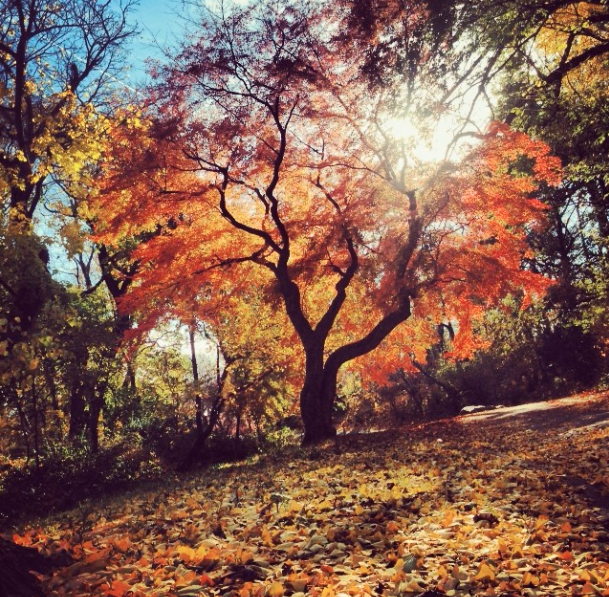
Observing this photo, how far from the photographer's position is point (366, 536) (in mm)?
3389

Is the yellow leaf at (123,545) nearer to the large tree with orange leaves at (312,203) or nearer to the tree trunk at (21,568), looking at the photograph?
the tree trunk at (21,568)

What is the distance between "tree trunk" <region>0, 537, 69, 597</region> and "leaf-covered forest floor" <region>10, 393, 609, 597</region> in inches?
3.8

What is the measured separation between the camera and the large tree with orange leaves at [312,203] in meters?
10.4

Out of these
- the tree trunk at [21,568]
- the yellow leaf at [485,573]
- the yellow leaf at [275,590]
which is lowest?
the yellow leaf at [485,573]

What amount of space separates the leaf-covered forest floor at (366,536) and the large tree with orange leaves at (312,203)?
20.8 ft

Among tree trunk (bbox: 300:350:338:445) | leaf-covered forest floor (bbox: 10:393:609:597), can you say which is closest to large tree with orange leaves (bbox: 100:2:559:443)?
tree trunk (bbox: 300:350:338:445)

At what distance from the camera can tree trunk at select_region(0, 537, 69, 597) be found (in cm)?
251

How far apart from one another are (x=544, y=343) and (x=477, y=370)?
3.15 m

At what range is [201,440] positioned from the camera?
45.0 feet

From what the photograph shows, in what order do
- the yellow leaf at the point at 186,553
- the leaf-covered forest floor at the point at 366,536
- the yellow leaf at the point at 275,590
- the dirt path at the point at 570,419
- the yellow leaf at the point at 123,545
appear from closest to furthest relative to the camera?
1. the yellow leaf at the point at 275,590
2. the leaf-covered forest floor at the point at 366,536
3. the yellow leaf at the point at 186,553
4. the yellow leaf at the point at 123,545
5. the dirt path at the point at 570,419

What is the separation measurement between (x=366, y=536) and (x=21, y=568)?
209 cm

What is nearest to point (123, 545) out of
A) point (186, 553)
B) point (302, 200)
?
point (186, 553)

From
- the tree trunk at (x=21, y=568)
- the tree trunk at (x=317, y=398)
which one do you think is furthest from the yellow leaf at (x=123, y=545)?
the tree trunk at (x=317, y=398)

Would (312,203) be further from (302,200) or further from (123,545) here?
(123,545)
